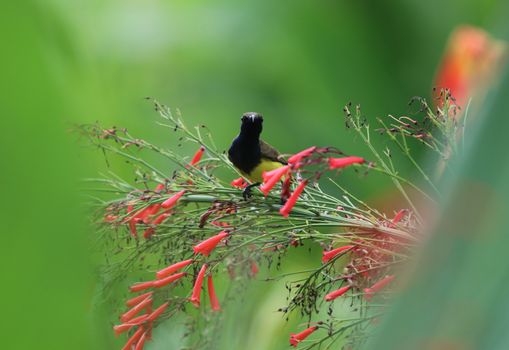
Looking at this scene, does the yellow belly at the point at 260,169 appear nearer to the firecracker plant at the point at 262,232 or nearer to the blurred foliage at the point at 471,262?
the firecracker plant at the point at 262,232

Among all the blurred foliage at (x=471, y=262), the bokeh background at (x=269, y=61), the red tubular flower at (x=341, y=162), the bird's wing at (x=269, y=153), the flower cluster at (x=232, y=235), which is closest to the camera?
the blurred foliage at (x=471, y=262)

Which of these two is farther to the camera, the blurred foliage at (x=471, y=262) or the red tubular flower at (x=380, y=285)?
the red tubular flower at (x=380, y=285)

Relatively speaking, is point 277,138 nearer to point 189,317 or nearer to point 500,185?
point 189,317

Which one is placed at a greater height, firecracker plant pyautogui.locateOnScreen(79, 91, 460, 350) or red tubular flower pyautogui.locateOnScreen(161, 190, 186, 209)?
red tubular flower pyautogui.locateOnScreen(161, 190, 186, 209)

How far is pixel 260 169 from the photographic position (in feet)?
2.27

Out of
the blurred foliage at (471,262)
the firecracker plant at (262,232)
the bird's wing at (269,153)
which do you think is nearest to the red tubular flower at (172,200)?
the firecracker plant at (262,232)

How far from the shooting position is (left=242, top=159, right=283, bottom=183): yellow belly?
68 centimetres

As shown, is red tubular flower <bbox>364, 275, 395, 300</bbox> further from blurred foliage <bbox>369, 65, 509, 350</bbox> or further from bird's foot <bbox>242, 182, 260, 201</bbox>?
blurred foliage <bbox>369, 65, 509, 350</bbox>

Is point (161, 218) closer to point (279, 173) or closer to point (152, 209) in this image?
point (152, 209)

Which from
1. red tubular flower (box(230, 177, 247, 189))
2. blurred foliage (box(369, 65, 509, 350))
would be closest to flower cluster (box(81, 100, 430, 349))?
red tubular flower (box(230, 177, 247, 189))

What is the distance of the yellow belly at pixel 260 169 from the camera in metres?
0.68

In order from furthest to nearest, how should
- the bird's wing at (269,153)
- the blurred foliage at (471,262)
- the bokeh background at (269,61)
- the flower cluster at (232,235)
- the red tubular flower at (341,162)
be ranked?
1. the bokeh background at (269,61)
2. the bird's wing at (269,153)
3. the flower cluster at (232,235)
4. the red tubular flower at (341,162)
5. the blurred foliage at (471,262)

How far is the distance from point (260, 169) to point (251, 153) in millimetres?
19

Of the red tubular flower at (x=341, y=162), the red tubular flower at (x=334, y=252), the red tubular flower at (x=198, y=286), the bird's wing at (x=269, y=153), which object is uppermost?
the red tubular flower at (x=341, y=162)
